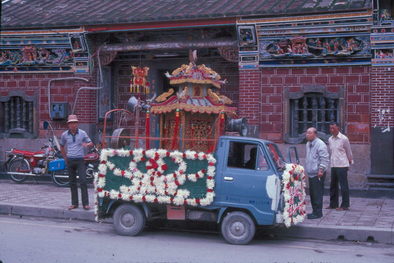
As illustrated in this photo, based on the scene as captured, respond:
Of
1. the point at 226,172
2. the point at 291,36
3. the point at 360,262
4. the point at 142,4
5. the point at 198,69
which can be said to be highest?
the point at 142,4

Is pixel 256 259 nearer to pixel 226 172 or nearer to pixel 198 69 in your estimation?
pixel 226 172

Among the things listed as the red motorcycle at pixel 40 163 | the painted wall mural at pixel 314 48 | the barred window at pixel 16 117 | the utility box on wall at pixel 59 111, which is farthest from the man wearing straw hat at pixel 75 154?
the barred window at pixel 16 117

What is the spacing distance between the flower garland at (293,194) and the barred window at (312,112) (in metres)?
4.63

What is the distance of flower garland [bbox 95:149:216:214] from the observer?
878 cm

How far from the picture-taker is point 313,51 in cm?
1375

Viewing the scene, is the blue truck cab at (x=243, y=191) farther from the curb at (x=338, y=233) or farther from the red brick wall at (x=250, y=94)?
the red brick wall at (x=250, y=94)

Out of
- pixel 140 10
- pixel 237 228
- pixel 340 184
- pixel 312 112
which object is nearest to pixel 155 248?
pixel 237 228

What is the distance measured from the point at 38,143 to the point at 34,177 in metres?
1.05

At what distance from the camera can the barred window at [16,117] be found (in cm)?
1672

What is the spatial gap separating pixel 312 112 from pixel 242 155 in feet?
18.6

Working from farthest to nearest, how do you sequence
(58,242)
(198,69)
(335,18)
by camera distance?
1. (335,18)
2. (198,69)
3. (58,242)

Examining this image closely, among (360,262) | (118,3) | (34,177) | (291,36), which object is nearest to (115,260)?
(360,262)

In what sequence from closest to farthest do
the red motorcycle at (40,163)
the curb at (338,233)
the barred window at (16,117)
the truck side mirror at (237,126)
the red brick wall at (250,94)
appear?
the curb at (338,233), the truck side mirror at (237,126), the red brick wall at (250,94), the red motorcycle at (40,163), the barred window at (16,117)

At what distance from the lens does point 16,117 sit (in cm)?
1695
